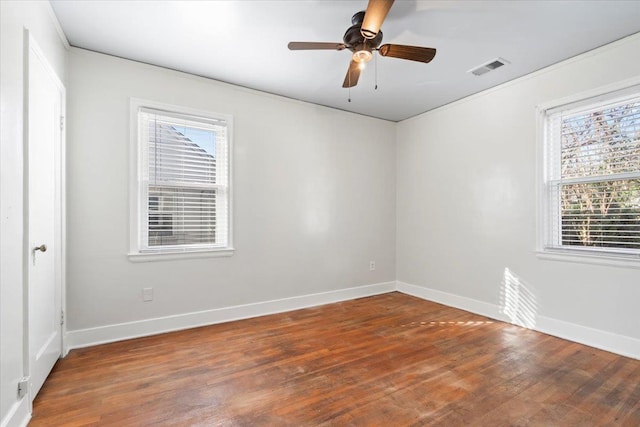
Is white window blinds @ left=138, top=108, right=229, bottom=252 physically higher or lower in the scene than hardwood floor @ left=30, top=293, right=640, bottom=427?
higher

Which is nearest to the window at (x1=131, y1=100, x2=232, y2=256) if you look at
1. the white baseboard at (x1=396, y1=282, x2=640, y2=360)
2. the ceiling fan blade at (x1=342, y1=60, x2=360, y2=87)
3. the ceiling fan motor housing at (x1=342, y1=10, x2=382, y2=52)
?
the ceiling fan blade at (x1=342, y1=60, x2=360, y2=87)

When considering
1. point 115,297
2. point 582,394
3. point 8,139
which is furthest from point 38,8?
point 582,394

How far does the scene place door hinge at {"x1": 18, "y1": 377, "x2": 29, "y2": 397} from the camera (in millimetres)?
1677

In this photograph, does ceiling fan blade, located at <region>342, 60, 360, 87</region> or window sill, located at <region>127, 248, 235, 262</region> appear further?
window sill, located at <region>127, 248, 235, 262</region>

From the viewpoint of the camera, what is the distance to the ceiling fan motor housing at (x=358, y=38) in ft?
7.20

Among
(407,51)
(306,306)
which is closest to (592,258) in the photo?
(407,51)

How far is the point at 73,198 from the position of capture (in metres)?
2.74

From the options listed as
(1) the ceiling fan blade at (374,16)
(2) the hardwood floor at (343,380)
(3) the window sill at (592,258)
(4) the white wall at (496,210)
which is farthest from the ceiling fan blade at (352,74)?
(3) the window sill at (592,258)

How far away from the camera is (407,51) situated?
7.30 ft

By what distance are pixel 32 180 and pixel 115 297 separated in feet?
4.60

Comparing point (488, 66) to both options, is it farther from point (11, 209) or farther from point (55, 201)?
point (55, 201)

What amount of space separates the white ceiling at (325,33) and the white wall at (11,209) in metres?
0.78

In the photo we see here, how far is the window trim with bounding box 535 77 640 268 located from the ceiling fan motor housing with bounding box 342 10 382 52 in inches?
82.5

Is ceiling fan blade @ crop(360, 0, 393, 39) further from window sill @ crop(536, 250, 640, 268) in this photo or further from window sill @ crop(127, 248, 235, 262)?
window sill @ crop(536, 250, 640, 268)
